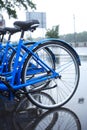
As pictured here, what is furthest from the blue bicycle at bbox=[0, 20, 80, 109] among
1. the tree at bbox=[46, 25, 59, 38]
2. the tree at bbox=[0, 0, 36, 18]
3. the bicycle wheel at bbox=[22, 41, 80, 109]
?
the tree at bbox=[46, 25, 59, 38]

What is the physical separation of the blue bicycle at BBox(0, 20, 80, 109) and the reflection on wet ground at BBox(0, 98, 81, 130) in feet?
0.72

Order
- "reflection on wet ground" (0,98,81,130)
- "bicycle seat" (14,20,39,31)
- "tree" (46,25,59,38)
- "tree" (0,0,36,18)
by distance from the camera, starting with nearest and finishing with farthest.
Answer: "reflection on wet ground" (0,98,81,130)
"bicycle seat" (14,20,39,31)
"tree" (0,0,36,18)
"tree" (46,25,59,38)

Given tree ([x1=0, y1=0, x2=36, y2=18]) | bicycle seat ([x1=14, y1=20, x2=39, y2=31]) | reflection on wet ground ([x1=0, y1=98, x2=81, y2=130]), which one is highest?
tree ([x1=0, y1=0, x2=36, y2=18])

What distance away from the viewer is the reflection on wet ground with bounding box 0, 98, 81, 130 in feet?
14.2

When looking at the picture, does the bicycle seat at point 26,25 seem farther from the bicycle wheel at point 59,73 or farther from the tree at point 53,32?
the tree at point 53,32

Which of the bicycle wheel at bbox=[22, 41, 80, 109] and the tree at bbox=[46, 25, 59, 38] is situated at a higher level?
the tree at bbox=[46, 25, 59, 38]

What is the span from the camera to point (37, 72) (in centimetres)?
616

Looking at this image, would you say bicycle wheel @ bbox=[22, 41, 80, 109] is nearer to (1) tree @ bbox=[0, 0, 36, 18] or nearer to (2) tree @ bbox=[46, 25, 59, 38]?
(1) tree @ bbox=[0, 0, 36, 18]

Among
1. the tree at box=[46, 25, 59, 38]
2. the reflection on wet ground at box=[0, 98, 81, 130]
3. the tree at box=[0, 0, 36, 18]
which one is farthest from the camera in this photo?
the tree at box=[46, 25, 59, 38]

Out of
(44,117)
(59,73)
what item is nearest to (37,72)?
(59,73)

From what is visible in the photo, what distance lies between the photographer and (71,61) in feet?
18.8

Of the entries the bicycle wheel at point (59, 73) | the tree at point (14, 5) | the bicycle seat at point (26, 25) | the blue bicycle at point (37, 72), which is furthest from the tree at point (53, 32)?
the bicycle seat at point (26, 25)

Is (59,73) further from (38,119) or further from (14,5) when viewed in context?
(14,5)

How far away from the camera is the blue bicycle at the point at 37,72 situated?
5.24 m
